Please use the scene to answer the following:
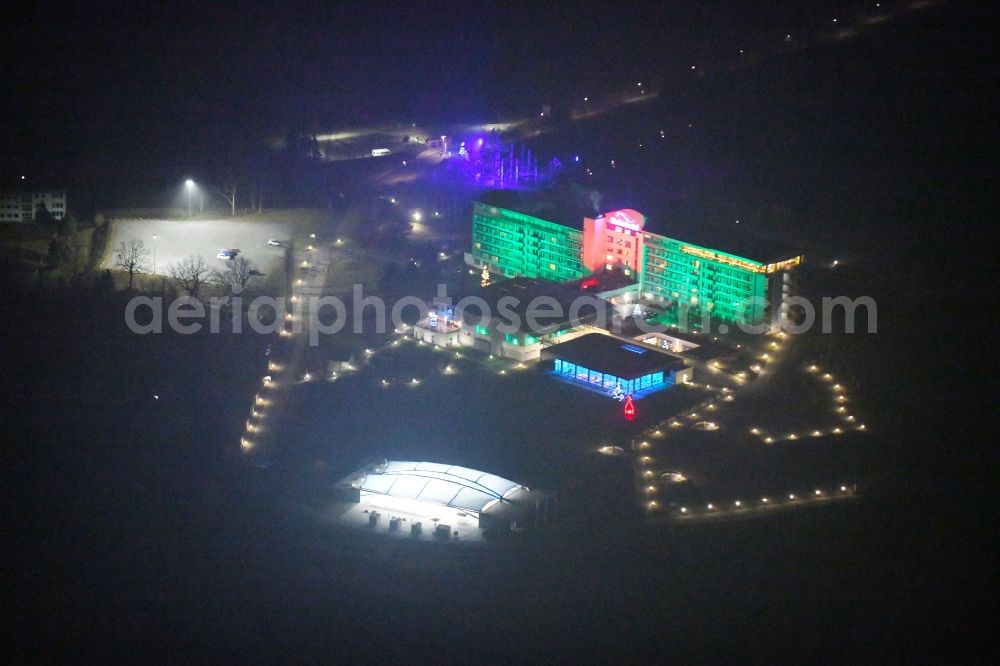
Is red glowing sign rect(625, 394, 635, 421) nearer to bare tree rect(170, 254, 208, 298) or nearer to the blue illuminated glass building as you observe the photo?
the blue illuminated glass building

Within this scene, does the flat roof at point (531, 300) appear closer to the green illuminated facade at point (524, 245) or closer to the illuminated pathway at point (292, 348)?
the green illuminated facade at point (524, 245)

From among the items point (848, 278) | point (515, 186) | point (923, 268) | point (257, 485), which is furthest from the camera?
point (515, 186)

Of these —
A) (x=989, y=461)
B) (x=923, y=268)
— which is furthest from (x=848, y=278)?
(x=989, y=461)

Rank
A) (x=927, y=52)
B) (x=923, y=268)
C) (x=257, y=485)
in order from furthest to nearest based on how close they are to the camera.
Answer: (x=927, y=52)
(x=923, y=268)
(x=257, y=485)

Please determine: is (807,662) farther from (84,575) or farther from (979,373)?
(979,373)

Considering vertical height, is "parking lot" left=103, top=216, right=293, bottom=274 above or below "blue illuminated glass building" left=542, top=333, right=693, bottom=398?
above

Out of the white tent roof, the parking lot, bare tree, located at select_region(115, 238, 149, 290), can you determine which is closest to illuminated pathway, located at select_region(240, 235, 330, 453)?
the parking lot
